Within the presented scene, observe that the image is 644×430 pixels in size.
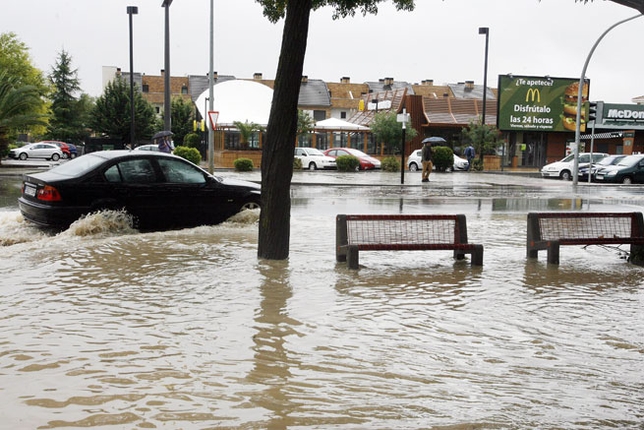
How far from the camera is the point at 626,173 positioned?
32.3 m

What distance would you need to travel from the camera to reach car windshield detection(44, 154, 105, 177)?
10.5 m

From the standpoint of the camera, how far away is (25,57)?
53812 mm

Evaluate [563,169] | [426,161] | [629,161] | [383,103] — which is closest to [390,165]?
[426,161]

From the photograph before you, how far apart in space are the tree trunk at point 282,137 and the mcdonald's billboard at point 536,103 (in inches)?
1573

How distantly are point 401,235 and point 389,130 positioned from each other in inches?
1319

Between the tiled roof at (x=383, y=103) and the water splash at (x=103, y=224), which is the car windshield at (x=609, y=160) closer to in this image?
the tiled roof at (x=383, y=103)

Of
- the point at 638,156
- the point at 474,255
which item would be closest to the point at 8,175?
the point at 474,255

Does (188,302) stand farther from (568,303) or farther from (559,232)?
(559,232)

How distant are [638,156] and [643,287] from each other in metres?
28.0

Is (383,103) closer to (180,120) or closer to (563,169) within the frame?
(563,169)

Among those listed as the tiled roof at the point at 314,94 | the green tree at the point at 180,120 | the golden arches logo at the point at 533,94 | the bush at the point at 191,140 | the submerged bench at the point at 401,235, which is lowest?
the submerged bench at the point at 401,235

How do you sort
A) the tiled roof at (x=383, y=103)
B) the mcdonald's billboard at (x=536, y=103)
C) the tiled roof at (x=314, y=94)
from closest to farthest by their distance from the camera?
the mcdonald's billboard at (x=536, y=103), the tiled roof at (x=383, y=103), the tiled roof at (x=314, y=94)

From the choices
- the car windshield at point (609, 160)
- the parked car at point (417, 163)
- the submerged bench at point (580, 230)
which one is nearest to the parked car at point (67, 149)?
the parked car at point (417, 163)

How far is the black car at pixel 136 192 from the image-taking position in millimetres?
10148
